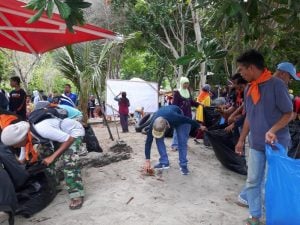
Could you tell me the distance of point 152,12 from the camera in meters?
17.1

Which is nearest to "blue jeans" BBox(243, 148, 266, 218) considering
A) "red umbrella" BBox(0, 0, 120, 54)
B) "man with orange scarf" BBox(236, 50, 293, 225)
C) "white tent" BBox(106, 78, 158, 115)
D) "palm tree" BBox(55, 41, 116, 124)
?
"man with orange scarf" BBox(236, 50, 293, 225)

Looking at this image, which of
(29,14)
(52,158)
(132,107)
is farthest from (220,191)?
(132,107)

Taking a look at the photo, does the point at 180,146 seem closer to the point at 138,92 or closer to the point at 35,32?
the point at 35,32

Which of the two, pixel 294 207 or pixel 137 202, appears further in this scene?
pixel 137 202

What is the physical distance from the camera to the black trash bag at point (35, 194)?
14.6ft

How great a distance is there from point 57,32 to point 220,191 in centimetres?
323

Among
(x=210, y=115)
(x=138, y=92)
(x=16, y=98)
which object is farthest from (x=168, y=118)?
(x=138, y=92)

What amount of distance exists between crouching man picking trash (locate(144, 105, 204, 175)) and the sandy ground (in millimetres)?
177

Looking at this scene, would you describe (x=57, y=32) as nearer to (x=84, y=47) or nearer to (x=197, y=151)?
(x=84, y=47)

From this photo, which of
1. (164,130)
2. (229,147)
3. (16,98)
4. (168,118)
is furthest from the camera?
(16,98)

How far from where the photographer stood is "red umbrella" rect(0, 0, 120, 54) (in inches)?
212

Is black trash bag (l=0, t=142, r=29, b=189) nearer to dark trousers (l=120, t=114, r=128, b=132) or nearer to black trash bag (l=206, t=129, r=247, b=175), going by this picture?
black trash bag (l=206, t=129, r=247, b=175)

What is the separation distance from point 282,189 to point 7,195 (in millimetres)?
2486

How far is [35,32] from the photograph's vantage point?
629cm
